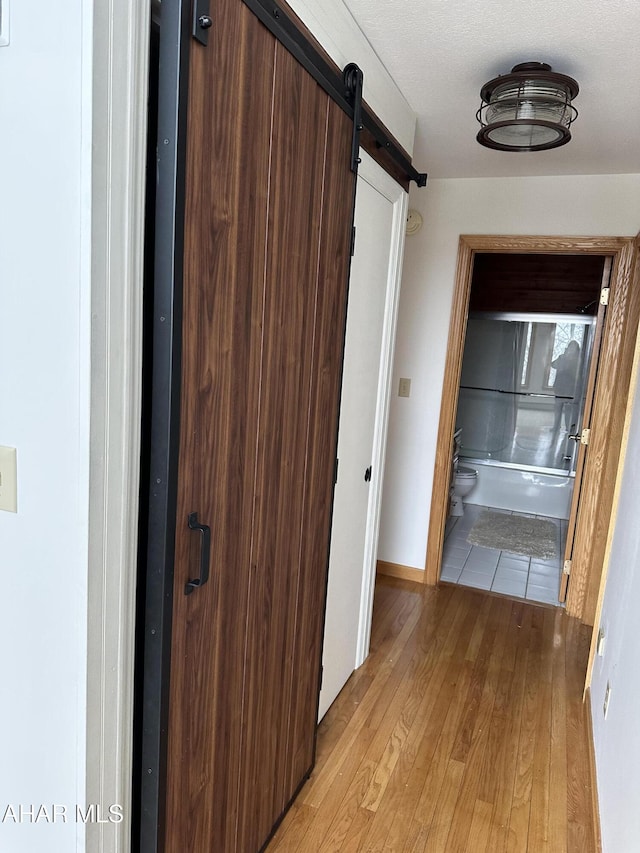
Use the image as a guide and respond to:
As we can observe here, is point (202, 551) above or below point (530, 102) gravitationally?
below

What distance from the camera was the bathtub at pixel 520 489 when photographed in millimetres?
5422

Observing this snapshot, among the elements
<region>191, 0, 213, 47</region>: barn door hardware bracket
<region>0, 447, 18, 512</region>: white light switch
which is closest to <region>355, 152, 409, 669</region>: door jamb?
<region>191, 0, 213, 47</region>: barn door hardware bracket

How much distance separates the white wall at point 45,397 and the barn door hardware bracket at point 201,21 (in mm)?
195

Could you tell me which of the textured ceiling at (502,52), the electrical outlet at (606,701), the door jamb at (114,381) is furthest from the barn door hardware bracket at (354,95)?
the electrical outlet at (606,701)

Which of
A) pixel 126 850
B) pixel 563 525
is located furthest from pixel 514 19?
pixel 563 525

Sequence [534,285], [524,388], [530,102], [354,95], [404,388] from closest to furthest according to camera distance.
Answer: [354,95], [530,102], [404,388], [534,285], [524,388]

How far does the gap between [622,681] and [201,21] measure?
78.8 inches

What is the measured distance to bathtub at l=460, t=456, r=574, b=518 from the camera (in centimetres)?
542

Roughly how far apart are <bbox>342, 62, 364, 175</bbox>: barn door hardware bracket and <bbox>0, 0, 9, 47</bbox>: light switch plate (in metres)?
0.94

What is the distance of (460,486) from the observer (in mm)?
5160

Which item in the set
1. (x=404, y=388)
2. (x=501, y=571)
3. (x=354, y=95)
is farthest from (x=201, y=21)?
(x=501, y=571)

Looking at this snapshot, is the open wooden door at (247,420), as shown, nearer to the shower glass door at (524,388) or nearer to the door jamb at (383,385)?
the door jamb at (383,385)

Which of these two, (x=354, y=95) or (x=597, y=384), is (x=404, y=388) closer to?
(x=597, y=384)

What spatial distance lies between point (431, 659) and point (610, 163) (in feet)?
8.24
